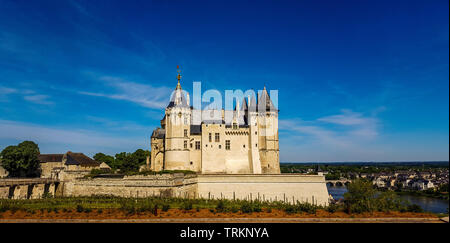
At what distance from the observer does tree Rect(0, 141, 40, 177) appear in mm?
42438

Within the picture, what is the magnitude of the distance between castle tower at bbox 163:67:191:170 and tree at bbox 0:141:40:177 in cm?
2219

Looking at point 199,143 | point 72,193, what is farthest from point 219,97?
point 72,193

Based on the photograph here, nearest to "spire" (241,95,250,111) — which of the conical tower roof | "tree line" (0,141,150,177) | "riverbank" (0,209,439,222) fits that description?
the conical tower roof

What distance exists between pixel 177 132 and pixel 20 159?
81.6 feet

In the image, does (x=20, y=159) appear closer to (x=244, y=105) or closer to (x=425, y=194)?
(x=244, y=105)

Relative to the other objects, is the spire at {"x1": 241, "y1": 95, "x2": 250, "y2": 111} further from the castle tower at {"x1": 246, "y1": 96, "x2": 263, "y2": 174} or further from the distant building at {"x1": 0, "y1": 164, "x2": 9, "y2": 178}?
the distant building at {"x1": 0, "y1": 164, "x2": 9, "y2": 178}

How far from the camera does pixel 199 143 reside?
39906 mm

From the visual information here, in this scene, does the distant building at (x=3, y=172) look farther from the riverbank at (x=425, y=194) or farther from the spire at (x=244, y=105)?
the riverbank at (x=425, y=194)

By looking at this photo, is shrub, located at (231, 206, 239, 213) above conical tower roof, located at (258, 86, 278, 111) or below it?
below

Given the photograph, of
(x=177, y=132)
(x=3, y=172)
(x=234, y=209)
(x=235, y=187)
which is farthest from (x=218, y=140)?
(x=3, y=172)

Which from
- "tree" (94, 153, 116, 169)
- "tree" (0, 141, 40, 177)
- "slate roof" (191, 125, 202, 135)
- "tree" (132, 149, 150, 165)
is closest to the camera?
"slate roof" (191, 125, 202, 135)

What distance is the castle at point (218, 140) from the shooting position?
124 ft
